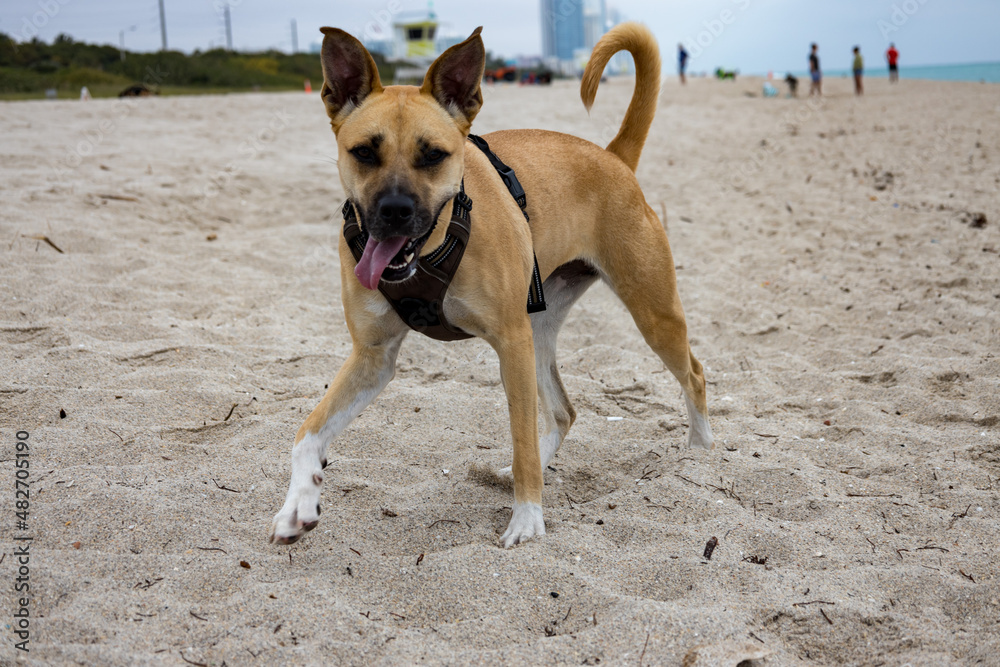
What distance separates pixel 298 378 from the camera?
429 cm

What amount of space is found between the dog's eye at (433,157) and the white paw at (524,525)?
136 centimetres

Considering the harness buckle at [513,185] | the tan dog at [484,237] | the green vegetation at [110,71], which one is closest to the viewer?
the tan dog at [484,237]

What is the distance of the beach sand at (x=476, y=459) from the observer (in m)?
2.30

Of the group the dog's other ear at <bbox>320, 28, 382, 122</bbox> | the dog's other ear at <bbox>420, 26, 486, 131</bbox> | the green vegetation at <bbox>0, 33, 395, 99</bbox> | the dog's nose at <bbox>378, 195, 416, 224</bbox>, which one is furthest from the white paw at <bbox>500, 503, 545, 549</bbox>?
the green vegetation at <bbox>0, 33, 395, 99</bbox>

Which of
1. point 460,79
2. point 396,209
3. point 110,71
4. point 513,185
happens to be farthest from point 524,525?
point 110,71

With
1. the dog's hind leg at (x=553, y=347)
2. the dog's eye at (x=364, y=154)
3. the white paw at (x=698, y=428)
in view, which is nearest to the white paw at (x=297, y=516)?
the dog's eye at (x=364, y=154)

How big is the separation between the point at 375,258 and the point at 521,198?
859 millimetres

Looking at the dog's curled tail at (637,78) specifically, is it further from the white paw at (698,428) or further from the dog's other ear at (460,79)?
the white paw at (698,428)

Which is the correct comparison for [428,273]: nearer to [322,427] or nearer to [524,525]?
[322,427]

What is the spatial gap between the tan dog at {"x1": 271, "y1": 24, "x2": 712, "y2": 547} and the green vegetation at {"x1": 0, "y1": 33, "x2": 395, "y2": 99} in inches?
721

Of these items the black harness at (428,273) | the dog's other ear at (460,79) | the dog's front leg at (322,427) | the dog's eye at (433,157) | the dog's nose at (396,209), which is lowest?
the dog's front leg at (322,427)

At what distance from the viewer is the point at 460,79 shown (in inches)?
118

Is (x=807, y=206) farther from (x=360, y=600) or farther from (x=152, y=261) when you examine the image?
(x=360, y=600)

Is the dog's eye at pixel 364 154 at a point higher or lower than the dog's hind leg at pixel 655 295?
higher
